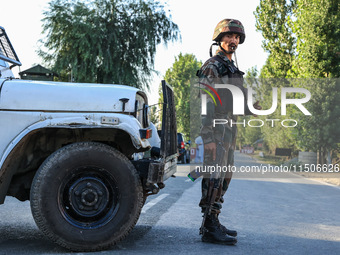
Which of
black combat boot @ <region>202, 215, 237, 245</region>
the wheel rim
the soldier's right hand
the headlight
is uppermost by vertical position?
the headlight

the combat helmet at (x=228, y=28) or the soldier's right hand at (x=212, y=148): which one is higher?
the combat helmet at (x=228, y=28)

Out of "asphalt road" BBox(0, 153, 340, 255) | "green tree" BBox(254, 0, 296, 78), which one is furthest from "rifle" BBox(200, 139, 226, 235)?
"green tree" BBox(254, 0, 296, 78)

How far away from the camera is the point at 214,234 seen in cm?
474

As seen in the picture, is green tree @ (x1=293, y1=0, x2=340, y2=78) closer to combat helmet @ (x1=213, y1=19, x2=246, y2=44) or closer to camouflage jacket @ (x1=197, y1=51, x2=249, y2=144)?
combat helmet @ (x1=213, y1=19, x2=246, y2=44)

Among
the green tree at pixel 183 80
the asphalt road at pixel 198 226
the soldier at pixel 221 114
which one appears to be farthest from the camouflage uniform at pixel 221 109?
the green tree at pixel 183 80

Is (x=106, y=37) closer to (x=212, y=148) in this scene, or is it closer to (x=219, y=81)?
(x=219, y=81)

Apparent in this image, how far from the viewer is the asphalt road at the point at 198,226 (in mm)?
4444

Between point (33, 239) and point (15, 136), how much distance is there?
1154 millimetres

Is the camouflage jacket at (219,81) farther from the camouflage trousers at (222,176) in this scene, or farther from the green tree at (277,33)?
the green tree at (277,33)

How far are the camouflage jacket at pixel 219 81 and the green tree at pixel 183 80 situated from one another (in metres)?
59.6

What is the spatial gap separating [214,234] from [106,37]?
20.0 m

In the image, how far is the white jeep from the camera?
4.08 meters

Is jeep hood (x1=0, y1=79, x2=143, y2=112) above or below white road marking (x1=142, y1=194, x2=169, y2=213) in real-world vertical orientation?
above

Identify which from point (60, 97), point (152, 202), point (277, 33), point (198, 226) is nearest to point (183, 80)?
point (277, 33)
